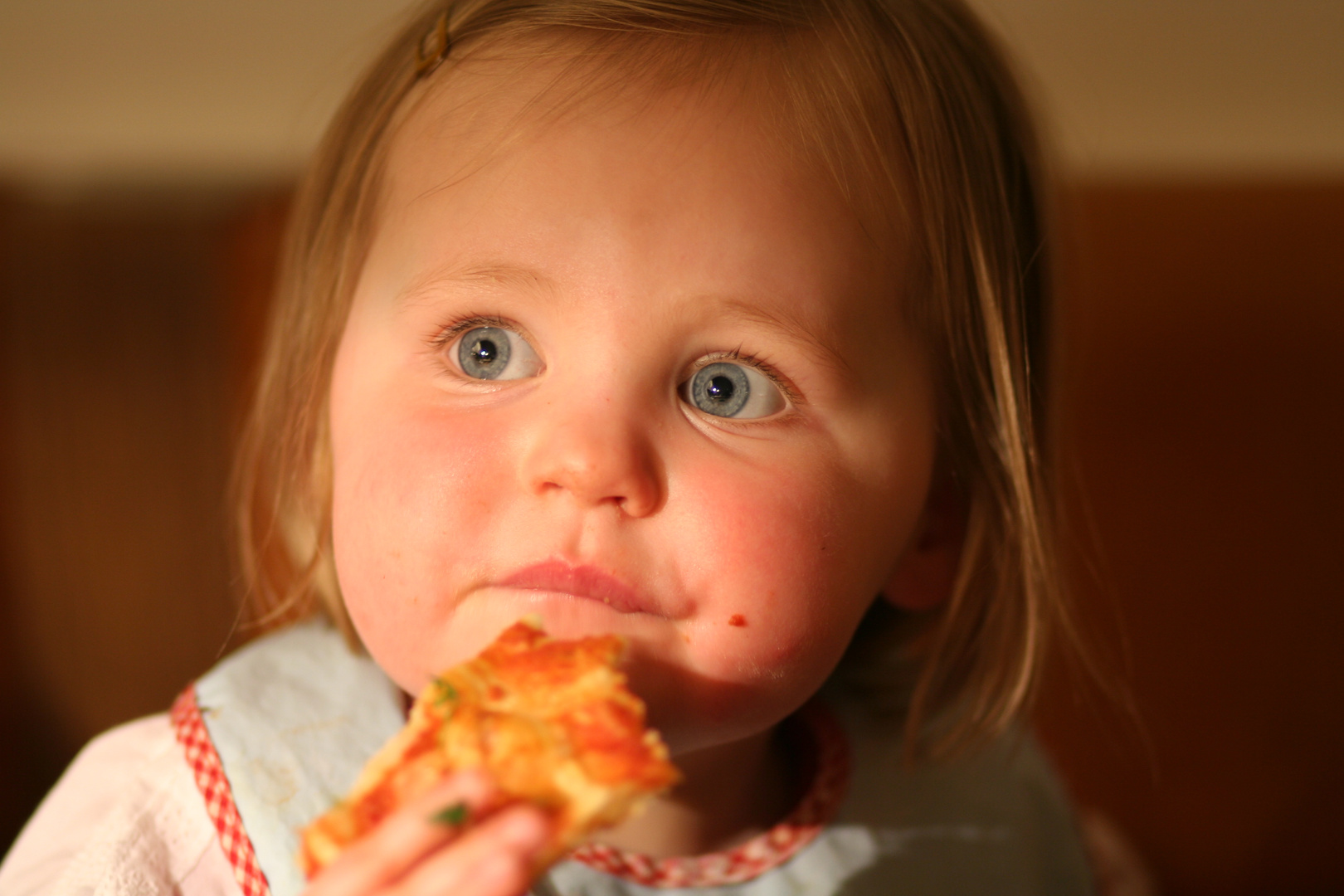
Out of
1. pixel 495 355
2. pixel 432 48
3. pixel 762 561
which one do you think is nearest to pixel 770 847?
pixel 762 561

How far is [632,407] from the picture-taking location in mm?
666

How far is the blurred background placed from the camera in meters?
1.48

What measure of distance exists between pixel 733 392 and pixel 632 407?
97 mm

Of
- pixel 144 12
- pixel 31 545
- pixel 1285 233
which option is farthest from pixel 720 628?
pixel 144 12

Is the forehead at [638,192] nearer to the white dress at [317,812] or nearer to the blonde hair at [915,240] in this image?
the blonde hair at [915,240]

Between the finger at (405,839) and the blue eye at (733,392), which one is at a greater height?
the blue eye at (733,392)

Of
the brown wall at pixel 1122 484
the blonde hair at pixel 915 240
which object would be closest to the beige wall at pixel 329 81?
the brown wall at pixel 1122 484

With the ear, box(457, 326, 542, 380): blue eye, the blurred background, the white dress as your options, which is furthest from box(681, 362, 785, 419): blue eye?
the blurred background

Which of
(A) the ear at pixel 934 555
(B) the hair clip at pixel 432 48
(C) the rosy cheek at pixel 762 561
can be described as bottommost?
(A) the ear at pixel 934 555

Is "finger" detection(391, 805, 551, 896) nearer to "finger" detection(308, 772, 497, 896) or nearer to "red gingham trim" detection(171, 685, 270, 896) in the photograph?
"finger" detection(308, 772, 497, 896)

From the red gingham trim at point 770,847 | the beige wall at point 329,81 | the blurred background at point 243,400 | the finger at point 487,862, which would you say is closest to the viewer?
the finger at point 487,862

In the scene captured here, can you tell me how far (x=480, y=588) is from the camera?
26.2 inches

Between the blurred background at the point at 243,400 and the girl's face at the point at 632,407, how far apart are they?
78 cm

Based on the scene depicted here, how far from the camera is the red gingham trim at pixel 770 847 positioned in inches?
35.1
